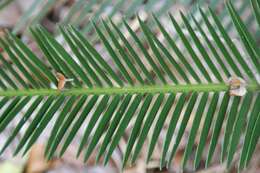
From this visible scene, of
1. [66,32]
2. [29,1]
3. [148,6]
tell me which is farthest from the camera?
[29,1]

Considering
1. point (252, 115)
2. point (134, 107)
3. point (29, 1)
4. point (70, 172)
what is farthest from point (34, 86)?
point (29, 1)

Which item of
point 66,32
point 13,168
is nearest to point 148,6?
point 66,32

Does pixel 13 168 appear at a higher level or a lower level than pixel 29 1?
lower

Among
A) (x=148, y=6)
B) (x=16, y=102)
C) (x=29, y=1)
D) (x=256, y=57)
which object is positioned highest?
(x=29, y=1)

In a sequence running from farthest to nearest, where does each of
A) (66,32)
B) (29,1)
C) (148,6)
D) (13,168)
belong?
(29,1), (13,168), (148,6), (66,32)

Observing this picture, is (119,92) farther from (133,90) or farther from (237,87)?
(237,87)

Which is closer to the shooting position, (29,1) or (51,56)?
(51,56)

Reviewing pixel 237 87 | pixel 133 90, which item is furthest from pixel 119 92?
pixel 237 87

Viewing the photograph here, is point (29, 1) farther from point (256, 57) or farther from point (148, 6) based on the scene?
point (256, 57)
